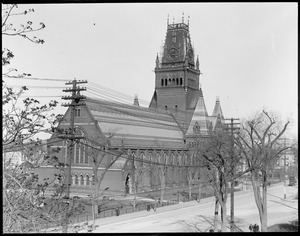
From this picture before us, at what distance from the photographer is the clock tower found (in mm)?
56062

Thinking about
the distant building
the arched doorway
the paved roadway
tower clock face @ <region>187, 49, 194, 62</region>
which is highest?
tower clock face @ <region>187, 49, 194, 62</region>

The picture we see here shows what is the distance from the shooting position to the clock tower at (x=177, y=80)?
184 feet

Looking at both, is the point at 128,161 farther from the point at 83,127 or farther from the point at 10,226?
the point at 10,226

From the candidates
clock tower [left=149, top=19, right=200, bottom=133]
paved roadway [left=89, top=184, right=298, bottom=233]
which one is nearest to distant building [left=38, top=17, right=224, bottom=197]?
clock tower [left=149, top=19, right=200, bottom=133]

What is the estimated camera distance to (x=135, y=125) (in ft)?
154

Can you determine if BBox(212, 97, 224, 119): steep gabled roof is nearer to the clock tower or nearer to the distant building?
the distant building

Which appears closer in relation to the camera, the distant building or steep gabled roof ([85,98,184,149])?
the distant building

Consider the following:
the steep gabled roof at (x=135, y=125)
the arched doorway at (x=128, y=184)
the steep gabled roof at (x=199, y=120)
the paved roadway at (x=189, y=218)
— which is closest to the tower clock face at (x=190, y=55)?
the steep gabled roof at (x=199, y=120)

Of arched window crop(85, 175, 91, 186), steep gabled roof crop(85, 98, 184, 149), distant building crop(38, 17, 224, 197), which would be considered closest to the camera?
arched window crop(85, 175, 91, 186)

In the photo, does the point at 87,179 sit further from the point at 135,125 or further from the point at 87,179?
the point at 135,125

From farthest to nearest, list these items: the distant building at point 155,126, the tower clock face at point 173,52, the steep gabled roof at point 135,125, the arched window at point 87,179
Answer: the tower clock face at point 173,52, the steep gabled roof at point 135,125, the distant building at point 155,126, the arched window at point 87,179

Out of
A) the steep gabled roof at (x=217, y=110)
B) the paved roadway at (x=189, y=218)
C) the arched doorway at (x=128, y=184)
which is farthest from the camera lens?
the steep gabled roof at (x=217, y=110)

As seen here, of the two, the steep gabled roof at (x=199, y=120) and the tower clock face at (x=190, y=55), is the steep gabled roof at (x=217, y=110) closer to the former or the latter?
the steep gabled roof at (x=199, y=120)

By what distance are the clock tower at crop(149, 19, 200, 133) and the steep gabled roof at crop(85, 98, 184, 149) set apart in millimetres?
2541
